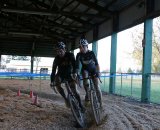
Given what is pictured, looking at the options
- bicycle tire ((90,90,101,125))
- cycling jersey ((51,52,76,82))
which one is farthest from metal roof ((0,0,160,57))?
bicycle tire ((90,90,101,125))

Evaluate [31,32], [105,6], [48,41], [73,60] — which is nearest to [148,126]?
[73,60]

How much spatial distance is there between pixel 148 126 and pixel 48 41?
27.9 meters

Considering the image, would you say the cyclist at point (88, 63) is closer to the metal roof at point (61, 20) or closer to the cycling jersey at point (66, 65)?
the cycling jersey at point (66, 65)

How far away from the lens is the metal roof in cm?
1603

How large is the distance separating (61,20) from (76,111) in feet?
63.1

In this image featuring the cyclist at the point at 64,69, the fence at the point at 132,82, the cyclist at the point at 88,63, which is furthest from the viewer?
the fence at the point at 132,82

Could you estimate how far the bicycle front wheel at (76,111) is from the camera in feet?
22.7

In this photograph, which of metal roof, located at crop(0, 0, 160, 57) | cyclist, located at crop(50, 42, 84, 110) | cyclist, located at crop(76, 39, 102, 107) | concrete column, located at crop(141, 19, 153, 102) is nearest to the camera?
cyclist, located at crop(50, 42, 84, 110)

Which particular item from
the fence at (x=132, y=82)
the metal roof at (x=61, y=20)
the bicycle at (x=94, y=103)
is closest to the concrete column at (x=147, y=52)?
the fence at (x=132, y=82)

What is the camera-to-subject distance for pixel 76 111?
7047mm

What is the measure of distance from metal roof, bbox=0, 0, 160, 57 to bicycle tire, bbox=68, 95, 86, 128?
644 cm

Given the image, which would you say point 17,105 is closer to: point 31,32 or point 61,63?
point 61,63

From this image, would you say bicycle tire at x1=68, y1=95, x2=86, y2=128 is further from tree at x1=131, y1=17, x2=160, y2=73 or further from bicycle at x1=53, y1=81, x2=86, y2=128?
tree at x1=131, y1=17, x2=160, y2=73

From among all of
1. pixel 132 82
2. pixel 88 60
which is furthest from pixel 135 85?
pixel 88 60
